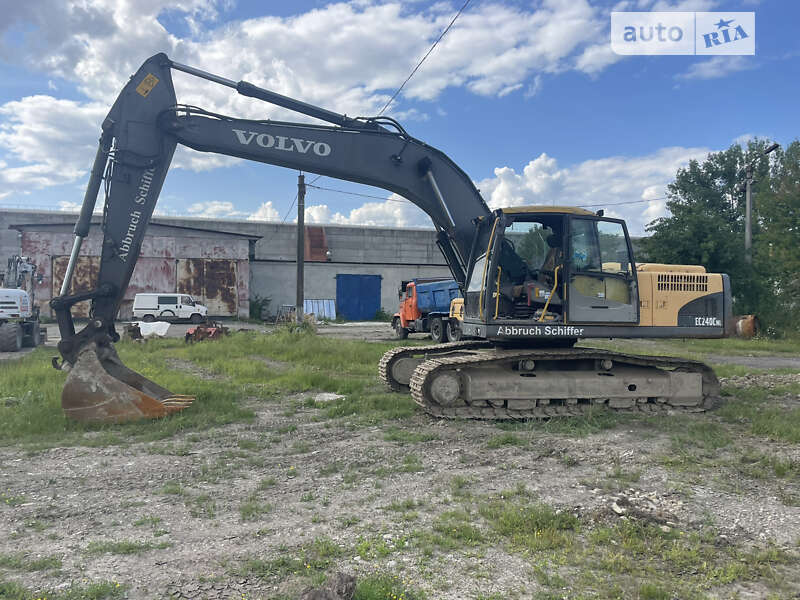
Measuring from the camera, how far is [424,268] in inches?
1598

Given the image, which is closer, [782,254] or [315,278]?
[782,254]

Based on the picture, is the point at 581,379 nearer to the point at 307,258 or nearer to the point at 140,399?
the point at 140,399

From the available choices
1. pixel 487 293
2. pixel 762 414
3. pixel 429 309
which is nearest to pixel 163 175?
pixel 487 293

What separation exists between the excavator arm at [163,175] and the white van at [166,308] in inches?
918

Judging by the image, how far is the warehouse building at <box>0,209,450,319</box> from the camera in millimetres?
31719

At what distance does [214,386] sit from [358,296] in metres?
28.9

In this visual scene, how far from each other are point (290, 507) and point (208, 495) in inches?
31.6

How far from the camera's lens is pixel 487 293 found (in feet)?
25.3

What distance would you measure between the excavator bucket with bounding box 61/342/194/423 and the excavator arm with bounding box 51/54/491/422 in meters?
0.01

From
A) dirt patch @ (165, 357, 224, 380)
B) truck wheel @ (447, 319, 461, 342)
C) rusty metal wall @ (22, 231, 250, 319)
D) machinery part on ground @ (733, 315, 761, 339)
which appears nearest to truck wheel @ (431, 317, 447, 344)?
truck wheel @ (447, 319, 461, 342)

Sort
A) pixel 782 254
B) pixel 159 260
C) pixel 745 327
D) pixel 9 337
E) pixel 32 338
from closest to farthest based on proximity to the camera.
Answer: pixel 9 337 < pixel 32 338 < pixel 745 327 < pixel 782 254 < pixel 159 260

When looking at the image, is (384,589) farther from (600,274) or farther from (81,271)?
(81,271)

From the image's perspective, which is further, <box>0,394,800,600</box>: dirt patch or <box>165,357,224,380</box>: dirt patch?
<box>165,357,224,380</box>: dirt patch

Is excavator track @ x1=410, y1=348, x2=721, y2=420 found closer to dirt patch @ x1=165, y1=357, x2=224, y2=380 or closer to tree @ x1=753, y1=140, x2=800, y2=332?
dirt patch @ x1=165, y1=357, x2=224, y2=380
